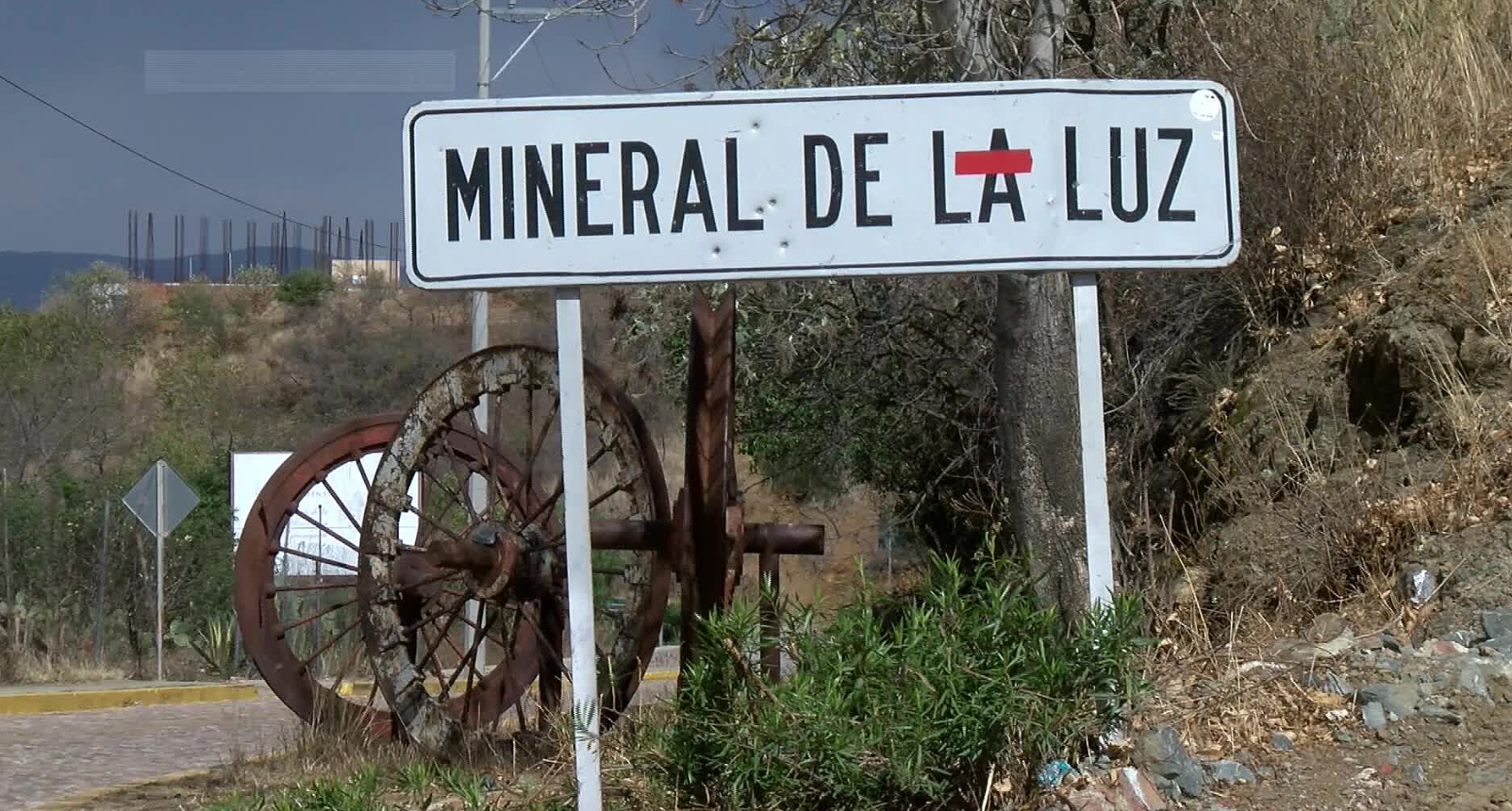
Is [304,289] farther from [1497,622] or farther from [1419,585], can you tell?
[1497,622]

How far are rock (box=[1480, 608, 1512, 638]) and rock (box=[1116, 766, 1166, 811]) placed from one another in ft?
4.75

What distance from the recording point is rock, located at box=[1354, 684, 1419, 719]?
4.86 meters

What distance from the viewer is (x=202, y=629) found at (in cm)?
1986

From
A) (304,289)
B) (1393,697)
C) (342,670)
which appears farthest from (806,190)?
(304,289)

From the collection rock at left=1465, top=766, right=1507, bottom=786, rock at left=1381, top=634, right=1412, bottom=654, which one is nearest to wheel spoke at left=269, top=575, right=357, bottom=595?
rock at left=1381, top=634, right=1412, bottom=654

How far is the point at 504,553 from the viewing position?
6.58 meters

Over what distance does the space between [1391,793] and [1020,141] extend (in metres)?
2.08

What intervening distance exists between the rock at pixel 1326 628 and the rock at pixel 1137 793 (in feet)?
4.31

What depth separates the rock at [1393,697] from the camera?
15.9 ft

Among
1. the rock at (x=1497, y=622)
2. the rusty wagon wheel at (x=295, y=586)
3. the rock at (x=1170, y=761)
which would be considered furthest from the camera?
the rusty wagon wheel at (x=295, y=586)

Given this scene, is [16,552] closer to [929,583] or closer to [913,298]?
[913,298]

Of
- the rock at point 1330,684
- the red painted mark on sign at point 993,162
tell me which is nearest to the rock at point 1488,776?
the rock at point 1330,684

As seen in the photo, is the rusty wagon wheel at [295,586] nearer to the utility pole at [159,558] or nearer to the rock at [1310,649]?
the rock at [1310,649]

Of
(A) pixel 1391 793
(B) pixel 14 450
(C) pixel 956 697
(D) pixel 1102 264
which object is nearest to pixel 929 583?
(C) pixel 956 697
